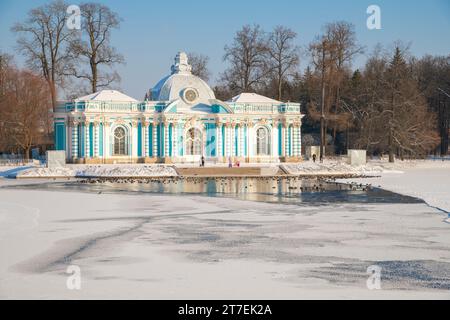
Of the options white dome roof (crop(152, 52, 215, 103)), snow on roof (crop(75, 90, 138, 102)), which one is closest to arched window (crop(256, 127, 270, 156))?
white dome roof (crop(152, 52, 215, 103))

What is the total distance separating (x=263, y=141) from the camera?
45.4 meters

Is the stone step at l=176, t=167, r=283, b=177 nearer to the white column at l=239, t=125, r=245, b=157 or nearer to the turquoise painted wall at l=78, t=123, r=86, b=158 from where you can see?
the white column at l=239, t=125, r=245, b=157

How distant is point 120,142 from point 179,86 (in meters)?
6.66

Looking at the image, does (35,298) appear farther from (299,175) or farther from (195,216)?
(299,175)

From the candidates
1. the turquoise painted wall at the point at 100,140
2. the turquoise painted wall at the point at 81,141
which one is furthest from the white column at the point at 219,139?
the turquoise painted wall at the point at 81,141

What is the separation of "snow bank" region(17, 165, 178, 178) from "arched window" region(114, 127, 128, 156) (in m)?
5.81

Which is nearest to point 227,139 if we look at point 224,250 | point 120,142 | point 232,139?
point 232,139

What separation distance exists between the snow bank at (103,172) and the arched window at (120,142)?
5.81 meters

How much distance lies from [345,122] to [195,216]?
37.3 meters

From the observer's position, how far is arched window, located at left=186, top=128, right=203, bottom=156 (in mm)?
44094

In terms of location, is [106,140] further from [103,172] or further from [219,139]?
[219,139]

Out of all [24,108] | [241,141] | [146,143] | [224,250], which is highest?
[24,108]

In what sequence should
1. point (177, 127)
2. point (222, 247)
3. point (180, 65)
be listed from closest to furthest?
point (222, 247)
point (177, 127)
point (180, 65)

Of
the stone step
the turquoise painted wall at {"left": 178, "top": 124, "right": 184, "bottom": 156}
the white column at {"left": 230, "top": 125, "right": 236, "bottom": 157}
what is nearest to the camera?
the stone step
